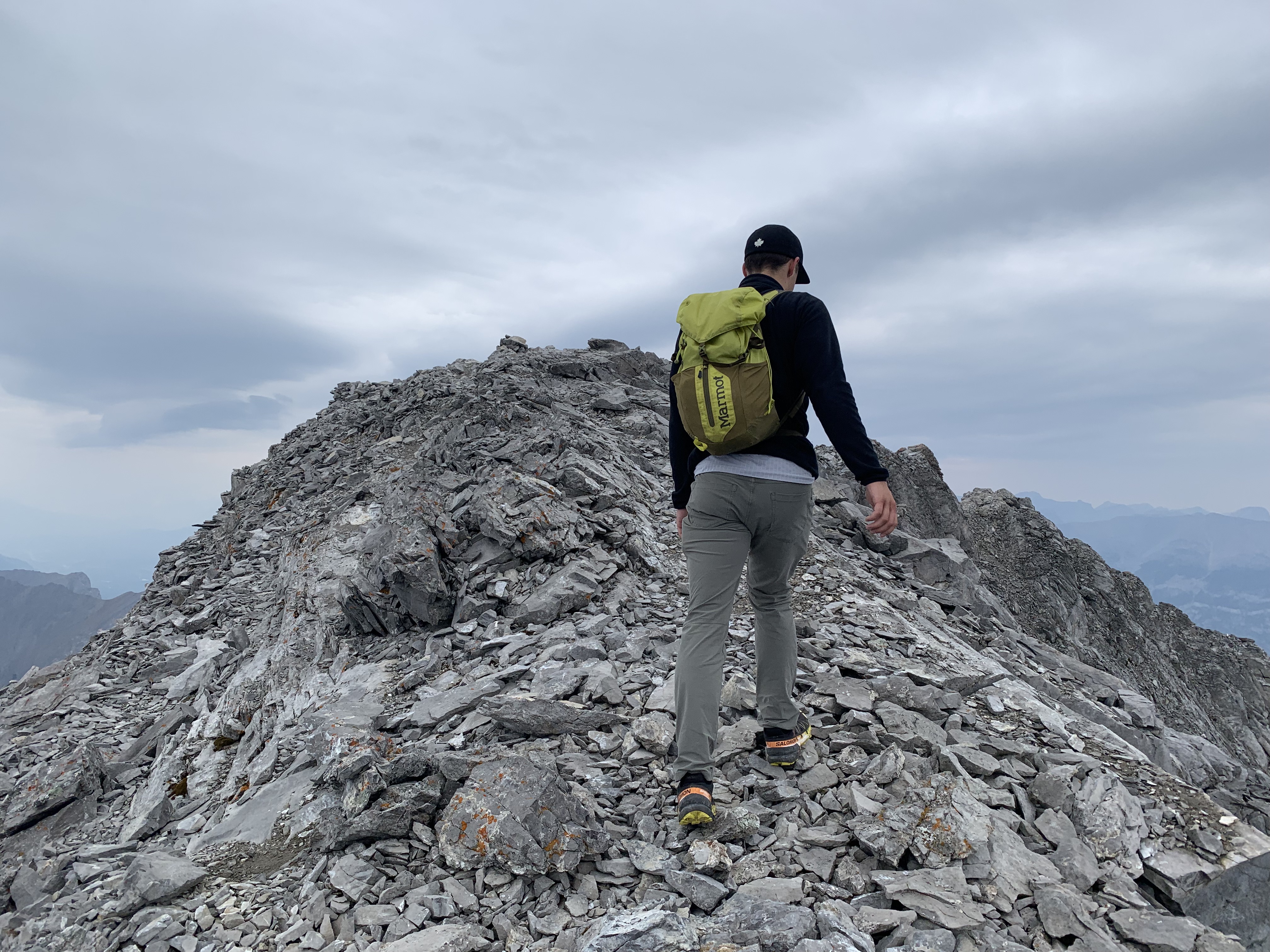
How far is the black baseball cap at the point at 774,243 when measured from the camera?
5.05 m

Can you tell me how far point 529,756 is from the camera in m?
5.52

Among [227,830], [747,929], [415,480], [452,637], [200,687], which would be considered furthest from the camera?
[200,687]

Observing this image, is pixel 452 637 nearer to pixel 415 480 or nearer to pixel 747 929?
pixel 415 480

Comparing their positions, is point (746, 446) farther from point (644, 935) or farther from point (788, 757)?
point (644, 935)

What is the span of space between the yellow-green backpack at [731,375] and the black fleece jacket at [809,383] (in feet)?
0.32

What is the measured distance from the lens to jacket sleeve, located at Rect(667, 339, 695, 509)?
5293 millimetres

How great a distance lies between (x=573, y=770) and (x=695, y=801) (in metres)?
1.34

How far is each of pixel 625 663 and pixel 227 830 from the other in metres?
4.00

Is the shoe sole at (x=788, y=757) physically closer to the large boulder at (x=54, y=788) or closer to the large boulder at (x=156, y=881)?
the large boulder at (x=156, y=881)

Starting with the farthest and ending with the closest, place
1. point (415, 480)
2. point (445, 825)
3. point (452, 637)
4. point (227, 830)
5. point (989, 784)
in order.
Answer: point (415, 480) → point (452, 637) → point (227, 830) → point (989, 784) → point (445, 825)

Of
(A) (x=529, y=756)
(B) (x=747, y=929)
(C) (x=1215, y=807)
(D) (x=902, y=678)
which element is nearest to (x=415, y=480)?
(A) (x=529, y=756)

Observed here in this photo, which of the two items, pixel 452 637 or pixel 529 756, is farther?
pixel 452 637

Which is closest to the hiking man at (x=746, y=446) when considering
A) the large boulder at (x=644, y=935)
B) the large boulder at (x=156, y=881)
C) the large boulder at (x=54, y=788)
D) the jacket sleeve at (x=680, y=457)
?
the jacket sleeve at (x=680, y=457)

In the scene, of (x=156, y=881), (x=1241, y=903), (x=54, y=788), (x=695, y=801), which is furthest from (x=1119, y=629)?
(x=54, y=788)
